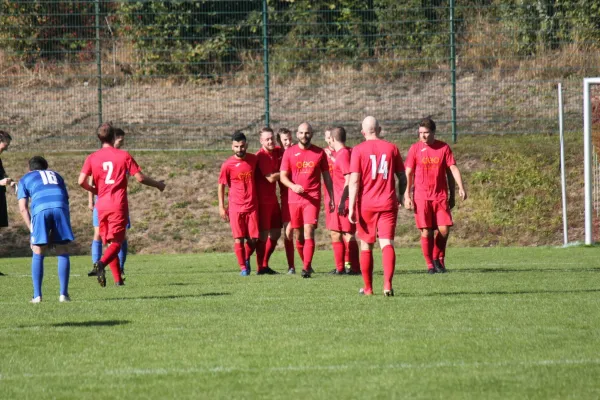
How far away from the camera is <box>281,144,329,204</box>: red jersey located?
48.3 feet

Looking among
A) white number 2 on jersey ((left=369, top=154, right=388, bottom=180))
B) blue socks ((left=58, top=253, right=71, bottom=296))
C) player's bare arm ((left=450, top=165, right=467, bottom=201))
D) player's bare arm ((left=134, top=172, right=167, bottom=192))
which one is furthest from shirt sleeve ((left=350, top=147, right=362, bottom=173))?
player's bare arm ((left=450, top=165, right=467, bottom=201))

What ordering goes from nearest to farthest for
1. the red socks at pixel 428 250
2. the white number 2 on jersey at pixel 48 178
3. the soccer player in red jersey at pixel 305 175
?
1. the white number 2 on jersey at pixel 48 178
2. the red socks at pixel 428 250
3. the soccer player in red jersey at pixel 305 175

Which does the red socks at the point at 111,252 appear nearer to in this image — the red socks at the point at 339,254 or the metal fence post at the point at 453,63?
the red socks at the point at 339,254

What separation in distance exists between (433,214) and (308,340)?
739cm

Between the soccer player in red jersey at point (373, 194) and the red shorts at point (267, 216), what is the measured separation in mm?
4656

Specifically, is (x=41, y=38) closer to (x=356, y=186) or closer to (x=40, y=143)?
(x=40, y=143)

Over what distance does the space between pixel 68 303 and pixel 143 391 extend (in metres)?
4.86

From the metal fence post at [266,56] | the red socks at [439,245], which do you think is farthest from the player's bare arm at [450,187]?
the metal fence post at [266,56]

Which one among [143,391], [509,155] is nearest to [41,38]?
[509,155]

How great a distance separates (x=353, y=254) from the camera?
1480 cm

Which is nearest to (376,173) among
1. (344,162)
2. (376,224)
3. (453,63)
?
(376,224)

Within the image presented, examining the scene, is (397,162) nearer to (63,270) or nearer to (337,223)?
(63,270)

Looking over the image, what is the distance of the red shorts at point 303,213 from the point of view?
1473 cm

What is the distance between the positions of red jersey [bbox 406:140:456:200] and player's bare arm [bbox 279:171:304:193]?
5.63 ft
